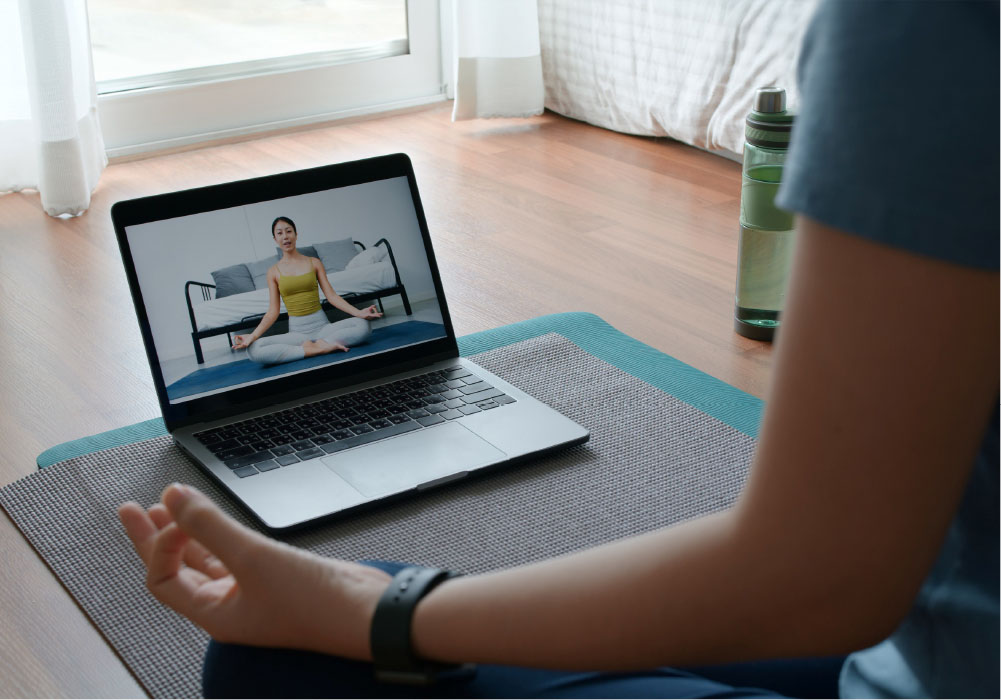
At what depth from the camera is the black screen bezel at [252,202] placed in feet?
3.84

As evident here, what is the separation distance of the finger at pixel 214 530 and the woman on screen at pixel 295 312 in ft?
1.95

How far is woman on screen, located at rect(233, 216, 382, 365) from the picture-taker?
1.21 meters

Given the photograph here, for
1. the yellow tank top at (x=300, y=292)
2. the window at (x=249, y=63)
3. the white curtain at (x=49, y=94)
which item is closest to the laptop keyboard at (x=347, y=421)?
the yellow tank top at (x=300, y=292)

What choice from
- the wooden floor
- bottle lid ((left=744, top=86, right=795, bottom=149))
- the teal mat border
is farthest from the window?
→ bottle lid ((left=744, top=86, right=795, bottom=149))

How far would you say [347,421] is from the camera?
1.21 m

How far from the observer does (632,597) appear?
0.50 meters

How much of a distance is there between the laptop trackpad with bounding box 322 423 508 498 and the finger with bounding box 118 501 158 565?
0.39 metres

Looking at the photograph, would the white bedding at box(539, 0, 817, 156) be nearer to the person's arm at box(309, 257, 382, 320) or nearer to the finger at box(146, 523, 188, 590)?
the person's arm at box(309, 257, 382, 320)

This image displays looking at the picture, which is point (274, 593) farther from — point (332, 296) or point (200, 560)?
point (332, 296)

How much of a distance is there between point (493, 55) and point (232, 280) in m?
1.76

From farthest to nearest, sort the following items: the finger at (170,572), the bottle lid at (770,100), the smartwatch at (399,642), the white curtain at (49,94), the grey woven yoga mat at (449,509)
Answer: the white curtain at (49,94)
the bottle lid at (770,100)
the grey woven yoga mat at (449,509)
the finger at (170,572)
the smartwatch at (399,642)

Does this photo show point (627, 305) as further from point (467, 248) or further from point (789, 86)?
point (789, 86)

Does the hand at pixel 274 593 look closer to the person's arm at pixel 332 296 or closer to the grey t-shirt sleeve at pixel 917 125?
the grey t-shirt sleeve at pixel 917 125

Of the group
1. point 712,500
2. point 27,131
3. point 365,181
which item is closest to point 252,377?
point 365,181
